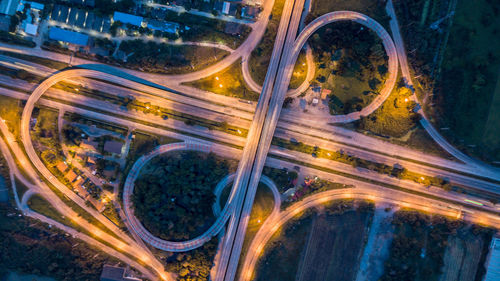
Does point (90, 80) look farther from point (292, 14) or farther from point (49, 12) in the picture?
point (292, 14)

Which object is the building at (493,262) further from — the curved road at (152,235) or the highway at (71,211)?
the highway at (71,211)

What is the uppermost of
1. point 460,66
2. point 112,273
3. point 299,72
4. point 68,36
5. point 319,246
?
point 460,66

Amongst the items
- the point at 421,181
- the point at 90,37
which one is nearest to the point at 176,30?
the point at 90,37

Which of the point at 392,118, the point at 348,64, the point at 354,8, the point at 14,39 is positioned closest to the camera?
the point at 348,64

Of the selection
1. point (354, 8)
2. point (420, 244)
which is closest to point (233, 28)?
point (354, 8)

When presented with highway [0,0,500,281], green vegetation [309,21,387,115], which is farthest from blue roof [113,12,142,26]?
green vegetation [309,21,387,115]

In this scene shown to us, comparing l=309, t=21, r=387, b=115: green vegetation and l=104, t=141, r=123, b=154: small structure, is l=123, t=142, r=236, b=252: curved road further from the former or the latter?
l=309, t=21, r=387, b=115: green vegetation

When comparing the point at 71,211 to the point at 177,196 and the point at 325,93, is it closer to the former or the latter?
the point at 177,196
